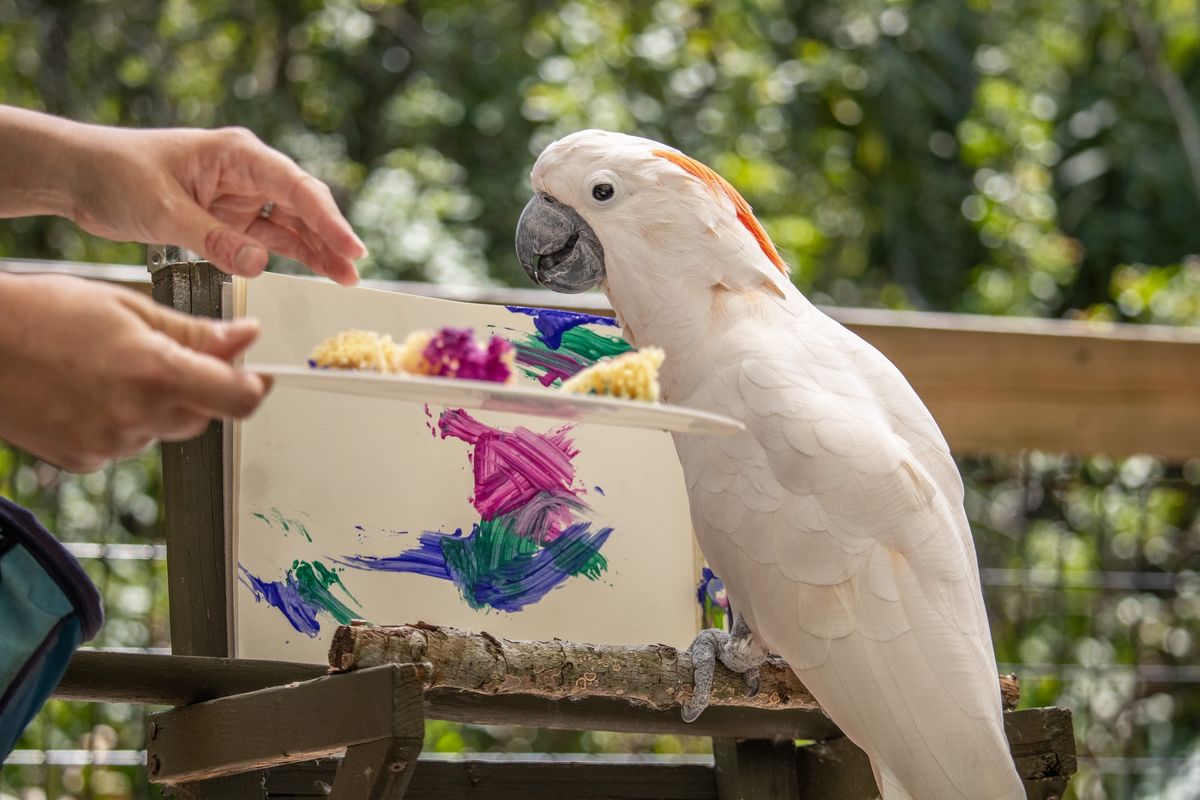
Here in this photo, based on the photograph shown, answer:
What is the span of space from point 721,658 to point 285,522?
57cm

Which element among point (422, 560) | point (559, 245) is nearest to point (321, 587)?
point (422, 560)

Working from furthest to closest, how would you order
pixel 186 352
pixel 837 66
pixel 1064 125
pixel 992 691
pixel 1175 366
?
1. pixel 1064 125
2. pixel 837 66
3. pixel 1175 366
4. pixel 992 691
5. pixel 186 352

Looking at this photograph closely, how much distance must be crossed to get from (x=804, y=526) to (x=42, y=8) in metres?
3.56

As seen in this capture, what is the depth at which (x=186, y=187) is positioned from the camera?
1215 mm

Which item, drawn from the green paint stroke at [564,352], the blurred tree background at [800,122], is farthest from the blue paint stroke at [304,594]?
the blurred tree background at [800,122]

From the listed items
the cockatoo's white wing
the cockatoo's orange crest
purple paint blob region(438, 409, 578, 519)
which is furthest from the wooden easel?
the cockatoo's orange crest

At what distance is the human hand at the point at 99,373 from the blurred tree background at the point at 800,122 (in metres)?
2.71

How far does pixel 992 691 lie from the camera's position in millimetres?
1453

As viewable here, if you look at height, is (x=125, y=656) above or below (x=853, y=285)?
below

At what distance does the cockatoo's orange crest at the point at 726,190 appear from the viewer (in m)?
1.67

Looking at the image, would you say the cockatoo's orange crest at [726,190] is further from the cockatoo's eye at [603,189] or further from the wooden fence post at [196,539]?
the wooden fence post at [196,539]

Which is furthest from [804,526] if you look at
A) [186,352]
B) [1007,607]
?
[1007,607]

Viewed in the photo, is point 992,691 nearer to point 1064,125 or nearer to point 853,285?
point 853,285

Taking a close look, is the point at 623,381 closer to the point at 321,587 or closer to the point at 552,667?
the point at 552,667
